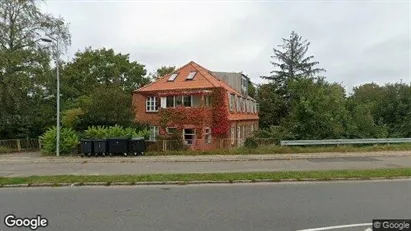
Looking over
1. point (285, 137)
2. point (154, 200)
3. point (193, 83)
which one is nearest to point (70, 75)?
point (193, 83)

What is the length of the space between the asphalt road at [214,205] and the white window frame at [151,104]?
18.0 m

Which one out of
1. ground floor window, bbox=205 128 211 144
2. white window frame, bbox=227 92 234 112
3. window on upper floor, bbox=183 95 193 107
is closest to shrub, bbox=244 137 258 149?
ground floor window, bbox=205 128 211 144

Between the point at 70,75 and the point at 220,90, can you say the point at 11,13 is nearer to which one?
the point at 70,75

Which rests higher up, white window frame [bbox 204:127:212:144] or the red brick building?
the red brick building

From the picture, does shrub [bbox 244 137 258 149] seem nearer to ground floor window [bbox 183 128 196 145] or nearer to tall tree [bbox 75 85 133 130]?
ground floor window [bbox 183 128 196 145]

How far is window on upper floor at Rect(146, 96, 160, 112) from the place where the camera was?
90.7 ft

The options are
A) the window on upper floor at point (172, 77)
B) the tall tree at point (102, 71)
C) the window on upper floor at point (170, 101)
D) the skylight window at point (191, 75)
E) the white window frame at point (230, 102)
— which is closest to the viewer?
the window on upper floor at point (170, 101)

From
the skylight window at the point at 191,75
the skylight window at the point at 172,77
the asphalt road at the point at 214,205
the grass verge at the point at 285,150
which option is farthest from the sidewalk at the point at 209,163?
the skylight window at the point at 172,77

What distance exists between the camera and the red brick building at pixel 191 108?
25.0 m

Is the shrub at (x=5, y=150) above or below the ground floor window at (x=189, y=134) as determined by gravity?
below

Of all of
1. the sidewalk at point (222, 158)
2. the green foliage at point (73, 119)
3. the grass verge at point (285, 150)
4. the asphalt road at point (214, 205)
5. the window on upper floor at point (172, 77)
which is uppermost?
the window on upper floor at point (172, 77)

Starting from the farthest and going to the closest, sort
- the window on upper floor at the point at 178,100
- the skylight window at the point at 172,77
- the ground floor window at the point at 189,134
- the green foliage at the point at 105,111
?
the skylight window at the point at 172,77, the window on upper floor at the point at 178,100, the ground floor window at the point at 189,134, the green foliage at the point at 105,111

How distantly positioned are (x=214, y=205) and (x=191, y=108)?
59.0 ft

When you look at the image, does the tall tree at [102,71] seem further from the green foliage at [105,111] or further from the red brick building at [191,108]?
the green foliage at [105,111]
